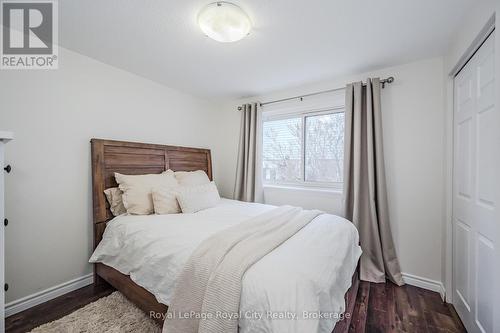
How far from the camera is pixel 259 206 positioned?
8.32 feet

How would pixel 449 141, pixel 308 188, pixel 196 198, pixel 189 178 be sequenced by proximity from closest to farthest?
pixel 449 141 → pixel 196 198 → pixel 189 178 → pixel 308 188

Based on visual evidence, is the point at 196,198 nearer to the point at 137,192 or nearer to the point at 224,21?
the point at 137,192

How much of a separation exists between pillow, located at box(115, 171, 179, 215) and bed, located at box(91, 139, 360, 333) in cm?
14

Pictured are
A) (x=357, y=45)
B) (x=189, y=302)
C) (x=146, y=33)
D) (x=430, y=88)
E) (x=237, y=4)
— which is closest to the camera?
(x=189, y=302)

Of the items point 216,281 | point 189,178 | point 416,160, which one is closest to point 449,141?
point 416,160

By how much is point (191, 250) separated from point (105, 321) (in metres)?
1.03

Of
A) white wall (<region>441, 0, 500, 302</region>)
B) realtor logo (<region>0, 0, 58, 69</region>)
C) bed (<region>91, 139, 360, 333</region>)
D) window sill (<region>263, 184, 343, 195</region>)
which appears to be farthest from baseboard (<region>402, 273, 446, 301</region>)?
realtor logo (<region>0, 0, 58, 69</region>)

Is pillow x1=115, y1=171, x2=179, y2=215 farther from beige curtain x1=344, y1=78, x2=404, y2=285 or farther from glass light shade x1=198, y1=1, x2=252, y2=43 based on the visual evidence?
beige curtain x1=344, y1=78, x2=404, y2=285

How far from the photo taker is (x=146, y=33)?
178 cm

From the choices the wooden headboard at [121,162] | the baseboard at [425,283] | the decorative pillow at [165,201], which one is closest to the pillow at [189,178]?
the wooden headboard at [121,162]

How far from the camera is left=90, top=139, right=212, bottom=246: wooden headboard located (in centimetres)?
212

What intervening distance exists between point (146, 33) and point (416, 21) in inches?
84.9

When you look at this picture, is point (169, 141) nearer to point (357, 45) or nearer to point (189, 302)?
point (189, 302)

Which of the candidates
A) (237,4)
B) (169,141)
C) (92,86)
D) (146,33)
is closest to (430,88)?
(237,4)
